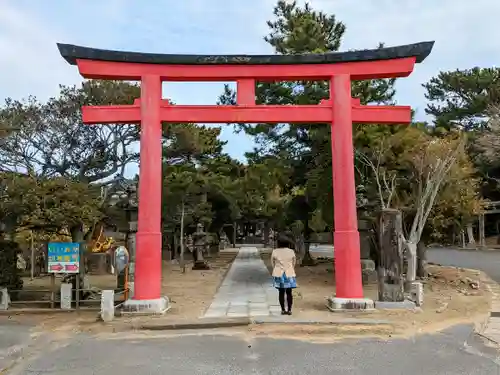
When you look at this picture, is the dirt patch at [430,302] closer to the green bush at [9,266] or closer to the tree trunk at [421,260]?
the tree trunk at [421,260]

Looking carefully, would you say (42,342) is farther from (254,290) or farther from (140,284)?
(254,290)

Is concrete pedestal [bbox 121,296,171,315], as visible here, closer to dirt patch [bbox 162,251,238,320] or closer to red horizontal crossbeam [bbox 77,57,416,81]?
dirt patch [bbox 162,251,238,320]

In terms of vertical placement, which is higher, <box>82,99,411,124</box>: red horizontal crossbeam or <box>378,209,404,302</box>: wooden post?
<box>82,99,411,124</box>: red horizontal crossbeam

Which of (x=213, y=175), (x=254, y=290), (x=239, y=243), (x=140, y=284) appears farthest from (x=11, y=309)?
(x=239, y=243)

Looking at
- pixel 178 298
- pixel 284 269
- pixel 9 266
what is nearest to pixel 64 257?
pixel 9 266

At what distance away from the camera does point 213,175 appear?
2792cm

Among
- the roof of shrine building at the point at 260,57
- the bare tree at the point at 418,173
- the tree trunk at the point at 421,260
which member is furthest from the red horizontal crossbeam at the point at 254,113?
the tree trunk at the point at 421,260

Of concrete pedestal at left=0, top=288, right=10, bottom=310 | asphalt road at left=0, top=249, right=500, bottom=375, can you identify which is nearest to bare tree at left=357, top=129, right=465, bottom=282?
asphalt road at left=0, top=249, right=500, bottom=375

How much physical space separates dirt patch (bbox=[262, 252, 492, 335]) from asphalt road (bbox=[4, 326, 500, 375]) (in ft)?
3.47

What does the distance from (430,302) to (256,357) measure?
7092 mm

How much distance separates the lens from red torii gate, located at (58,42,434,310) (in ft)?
36.8

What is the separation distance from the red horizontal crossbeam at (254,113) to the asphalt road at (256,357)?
513cm

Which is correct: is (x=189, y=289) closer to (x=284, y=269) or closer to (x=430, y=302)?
(x=284, y=269)

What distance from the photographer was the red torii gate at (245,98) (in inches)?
441
